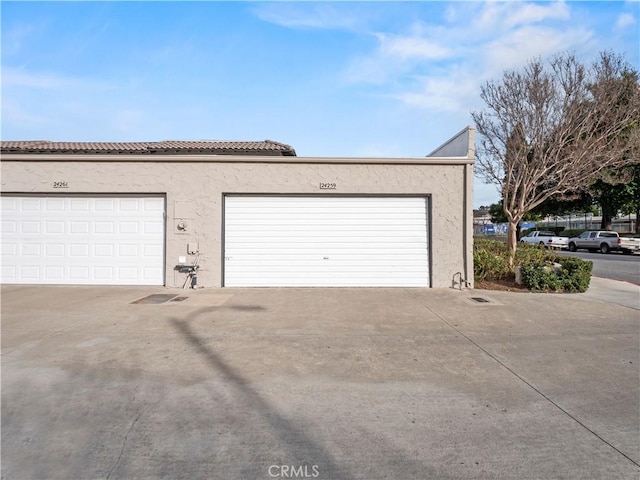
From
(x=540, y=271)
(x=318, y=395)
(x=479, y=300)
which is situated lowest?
(x=318, y=395)

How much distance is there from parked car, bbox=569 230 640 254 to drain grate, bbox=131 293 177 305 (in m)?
31.0

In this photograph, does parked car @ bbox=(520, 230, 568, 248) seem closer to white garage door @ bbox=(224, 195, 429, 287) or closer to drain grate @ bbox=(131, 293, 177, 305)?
white garage door @ bbox=(224, 195, 429, 287)

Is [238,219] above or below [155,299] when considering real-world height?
above

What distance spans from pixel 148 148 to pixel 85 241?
6.72 m

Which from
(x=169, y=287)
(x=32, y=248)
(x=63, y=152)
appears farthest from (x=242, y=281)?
(x=63, y=152)

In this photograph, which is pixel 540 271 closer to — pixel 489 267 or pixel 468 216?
pixel 489 267

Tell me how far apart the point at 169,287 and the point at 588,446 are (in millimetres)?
9594

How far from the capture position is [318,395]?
4.05m

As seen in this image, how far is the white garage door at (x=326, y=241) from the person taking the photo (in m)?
10.8

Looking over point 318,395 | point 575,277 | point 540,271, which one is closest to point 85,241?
point 318,395

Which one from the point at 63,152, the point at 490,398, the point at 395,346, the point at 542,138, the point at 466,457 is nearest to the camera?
the point at 466,457

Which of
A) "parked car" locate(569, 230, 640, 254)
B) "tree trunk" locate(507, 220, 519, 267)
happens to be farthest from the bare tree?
"parked car" locate(569, 230, 640, 254)

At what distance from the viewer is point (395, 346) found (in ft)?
18.5

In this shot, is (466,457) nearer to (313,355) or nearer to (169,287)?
(313,355)
